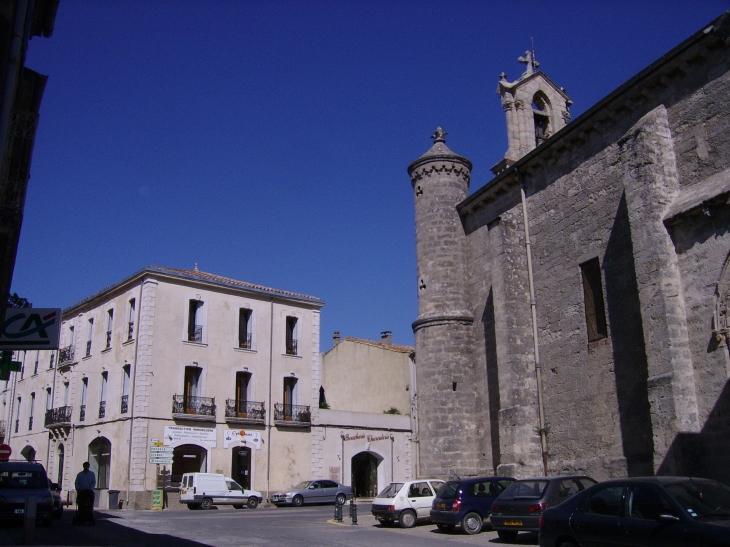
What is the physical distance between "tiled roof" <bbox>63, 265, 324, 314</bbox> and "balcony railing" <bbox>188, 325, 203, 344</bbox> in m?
2.03

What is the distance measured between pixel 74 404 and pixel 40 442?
484 cm

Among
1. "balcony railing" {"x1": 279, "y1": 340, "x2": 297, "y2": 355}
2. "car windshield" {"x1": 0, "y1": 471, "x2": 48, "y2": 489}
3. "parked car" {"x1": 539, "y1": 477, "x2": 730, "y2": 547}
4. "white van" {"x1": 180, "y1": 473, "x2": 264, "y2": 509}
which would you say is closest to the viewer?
"parked car" {"x1": 539, "y1": 477, "x2": 730, "y2": 547}

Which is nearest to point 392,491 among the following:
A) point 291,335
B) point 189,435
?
point 189,435

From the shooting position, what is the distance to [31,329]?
11891mm

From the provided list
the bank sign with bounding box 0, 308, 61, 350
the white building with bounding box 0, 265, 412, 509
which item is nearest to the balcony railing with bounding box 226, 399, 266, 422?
the white building with bounding box 0, 265, 412, 509

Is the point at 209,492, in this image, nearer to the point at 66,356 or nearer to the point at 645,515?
the point at 66,356

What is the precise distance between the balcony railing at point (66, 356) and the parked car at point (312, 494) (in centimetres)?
1233

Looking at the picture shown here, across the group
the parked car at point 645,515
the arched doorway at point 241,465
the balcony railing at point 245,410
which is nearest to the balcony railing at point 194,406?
the balcony railing at point 245,410

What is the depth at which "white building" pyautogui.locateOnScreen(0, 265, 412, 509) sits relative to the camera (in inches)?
1083

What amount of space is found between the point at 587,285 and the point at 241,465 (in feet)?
62.5

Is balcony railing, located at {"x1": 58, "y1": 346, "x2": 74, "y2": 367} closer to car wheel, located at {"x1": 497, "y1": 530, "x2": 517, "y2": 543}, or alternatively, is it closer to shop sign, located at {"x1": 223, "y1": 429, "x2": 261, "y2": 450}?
shop sign, located at {"x1": 223, "y1": 429, "x2": 261, "y2": 450}

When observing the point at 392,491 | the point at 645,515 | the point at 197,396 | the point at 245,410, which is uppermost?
the point at 197,396

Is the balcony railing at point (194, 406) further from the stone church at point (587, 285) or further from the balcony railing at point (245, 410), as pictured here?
the stone church at point (587, 285)

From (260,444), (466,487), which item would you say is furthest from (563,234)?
(260,444)
